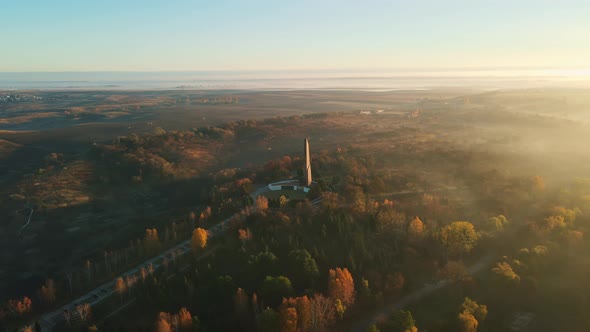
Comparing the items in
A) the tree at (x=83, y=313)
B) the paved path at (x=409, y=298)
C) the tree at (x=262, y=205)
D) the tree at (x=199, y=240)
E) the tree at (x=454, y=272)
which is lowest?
the paved path at (x=409, y=298)

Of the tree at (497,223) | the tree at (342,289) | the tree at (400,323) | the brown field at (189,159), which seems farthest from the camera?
the brown field at (189,159)

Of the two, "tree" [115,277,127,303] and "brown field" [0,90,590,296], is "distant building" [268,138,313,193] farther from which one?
"tree" [115,277,127,303]

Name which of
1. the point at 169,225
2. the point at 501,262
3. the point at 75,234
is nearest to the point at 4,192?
the point at 75,234

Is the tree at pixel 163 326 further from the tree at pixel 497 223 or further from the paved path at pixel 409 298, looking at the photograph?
the tree at pixel 497 223

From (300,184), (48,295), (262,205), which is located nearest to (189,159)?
(300,184)

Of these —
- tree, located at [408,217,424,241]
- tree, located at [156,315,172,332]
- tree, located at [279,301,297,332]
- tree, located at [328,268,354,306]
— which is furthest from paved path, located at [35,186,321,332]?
tree, located at [408,217,424,241]

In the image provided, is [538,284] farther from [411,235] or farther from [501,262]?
[411,235]

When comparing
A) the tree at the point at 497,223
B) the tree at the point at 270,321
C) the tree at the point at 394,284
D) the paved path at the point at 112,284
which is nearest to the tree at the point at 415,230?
the tree at the point at 394,284
